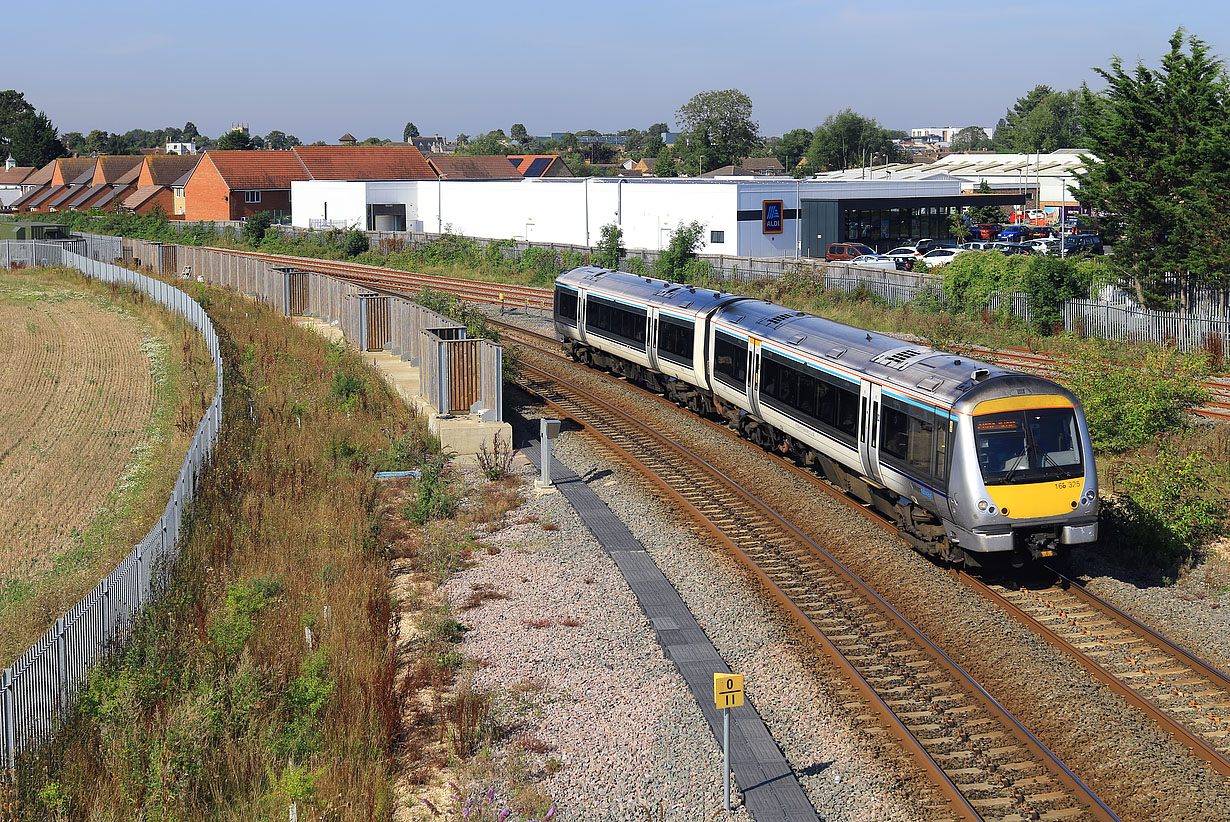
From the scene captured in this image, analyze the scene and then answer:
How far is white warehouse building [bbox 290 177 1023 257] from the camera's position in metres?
59.6

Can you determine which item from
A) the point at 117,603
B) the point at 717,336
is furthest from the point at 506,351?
the point at 117,603

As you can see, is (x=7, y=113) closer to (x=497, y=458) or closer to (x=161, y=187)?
(x=161, y=187)

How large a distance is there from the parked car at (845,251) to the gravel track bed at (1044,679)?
4402cm

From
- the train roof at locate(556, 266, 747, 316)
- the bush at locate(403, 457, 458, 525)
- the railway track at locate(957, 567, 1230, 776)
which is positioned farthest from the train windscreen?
the train roof at locate(556, 266, 747, 316)

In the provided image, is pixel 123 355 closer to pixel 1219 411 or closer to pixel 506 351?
pixel 506 351

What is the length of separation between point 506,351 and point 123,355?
16199mm

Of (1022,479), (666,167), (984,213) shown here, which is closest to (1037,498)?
(1022,479)

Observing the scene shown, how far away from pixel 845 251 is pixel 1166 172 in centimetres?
2671

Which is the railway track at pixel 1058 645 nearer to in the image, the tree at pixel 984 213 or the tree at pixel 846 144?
the tree at pixel 984 213

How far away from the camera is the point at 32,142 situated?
159625 millimetres

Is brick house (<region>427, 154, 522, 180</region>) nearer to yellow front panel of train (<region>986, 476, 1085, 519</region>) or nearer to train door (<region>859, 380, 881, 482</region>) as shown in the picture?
train door (<region>859, 380, 881, 482</region>)

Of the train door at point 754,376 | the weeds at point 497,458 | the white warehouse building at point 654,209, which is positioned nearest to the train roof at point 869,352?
the train door at point 754,376

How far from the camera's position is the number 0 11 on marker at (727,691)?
10570 mm

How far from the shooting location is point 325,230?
75.0 metres
